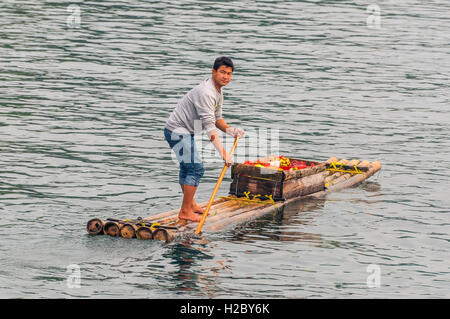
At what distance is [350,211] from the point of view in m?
15.8

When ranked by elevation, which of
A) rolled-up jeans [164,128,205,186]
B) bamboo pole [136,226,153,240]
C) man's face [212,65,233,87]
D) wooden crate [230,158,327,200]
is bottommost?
bamboo pole [136,226,153,240]

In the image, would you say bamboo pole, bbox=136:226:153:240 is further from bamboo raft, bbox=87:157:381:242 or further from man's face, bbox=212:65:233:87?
man's face, bbox=212:65:233:87

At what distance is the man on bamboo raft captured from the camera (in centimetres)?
1335

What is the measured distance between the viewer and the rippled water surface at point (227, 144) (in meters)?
12.0

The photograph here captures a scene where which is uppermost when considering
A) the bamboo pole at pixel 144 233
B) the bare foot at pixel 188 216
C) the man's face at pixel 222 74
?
the man's face at pixel 222 74

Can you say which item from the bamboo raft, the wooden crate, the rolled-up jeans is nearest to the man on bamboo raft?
A: the rolled-up jeans

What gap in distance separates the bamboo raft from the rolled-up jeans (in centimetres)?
72

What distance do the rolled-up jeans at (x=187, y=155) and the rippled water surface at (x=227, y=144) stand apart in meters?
0.97

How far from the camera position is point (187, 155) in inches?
535

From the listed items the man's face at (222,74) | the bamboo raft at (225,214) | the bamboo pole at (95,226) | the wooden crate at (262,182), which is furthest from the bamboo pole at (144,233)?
the wooden crate at (262,182)

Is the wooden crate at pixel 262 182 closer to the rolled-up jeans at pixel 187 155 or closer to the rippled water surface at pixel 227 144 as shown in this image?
the rippled water surface at pixel 227 144

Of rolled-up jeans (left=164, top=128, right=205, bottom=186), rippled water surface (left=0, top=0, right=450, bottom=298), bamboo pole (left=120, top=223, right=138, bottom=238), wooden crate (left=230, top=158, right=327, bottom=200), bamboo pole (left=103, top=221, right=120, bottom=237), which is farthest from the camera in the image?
wooden crate (left=230, top=158, right=327, bottom=200)
